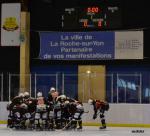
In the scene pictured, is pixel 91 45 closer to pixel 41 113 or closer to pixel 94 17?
pixel 94 17

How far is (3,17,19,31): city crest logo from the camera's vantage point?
27.5 m

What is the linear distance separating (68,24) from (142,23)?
10.7 ft

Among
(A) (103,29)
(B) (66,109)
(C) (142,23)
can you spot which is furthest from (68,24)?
(B) (66,109)

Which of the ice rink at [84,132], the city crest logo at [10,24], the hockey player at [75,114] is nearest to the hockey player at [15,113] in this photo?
the ice rink at [84,132]

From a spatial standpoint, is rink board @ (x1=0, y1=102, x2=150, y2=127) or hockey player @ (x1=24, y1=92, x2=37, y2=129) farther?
rink board @ (x1=0, y1=102, x2=150, y2=127)

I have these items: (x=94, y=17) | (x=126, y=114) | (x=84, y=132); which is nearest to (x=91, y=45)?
(x=94, y=17)

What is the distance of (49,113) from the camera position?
71.0ft

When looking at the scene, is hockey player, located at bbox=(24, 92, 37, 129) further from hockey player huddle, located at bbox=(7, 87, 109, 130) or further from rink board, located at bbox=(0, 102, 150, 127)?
rink board, located at bbox=(0, 102, 150, 127)

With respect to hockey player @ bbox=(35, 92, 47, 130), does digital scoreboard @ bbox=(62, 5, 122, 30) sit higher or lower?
higher

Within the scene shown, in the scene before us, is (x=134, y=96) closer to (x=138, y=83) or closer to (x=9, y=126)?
(x=138, y=83)

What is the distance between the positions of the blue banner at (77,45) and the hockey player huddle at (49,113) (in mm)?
5083

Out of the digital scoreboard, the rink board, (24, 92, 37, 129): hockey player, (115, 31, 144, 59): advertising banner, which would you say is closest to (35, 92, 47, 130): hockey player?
(24, 92, 37, 129): hockey player

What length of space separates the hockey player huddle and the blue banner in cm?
508

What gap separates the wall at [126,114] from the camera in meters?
23.3
